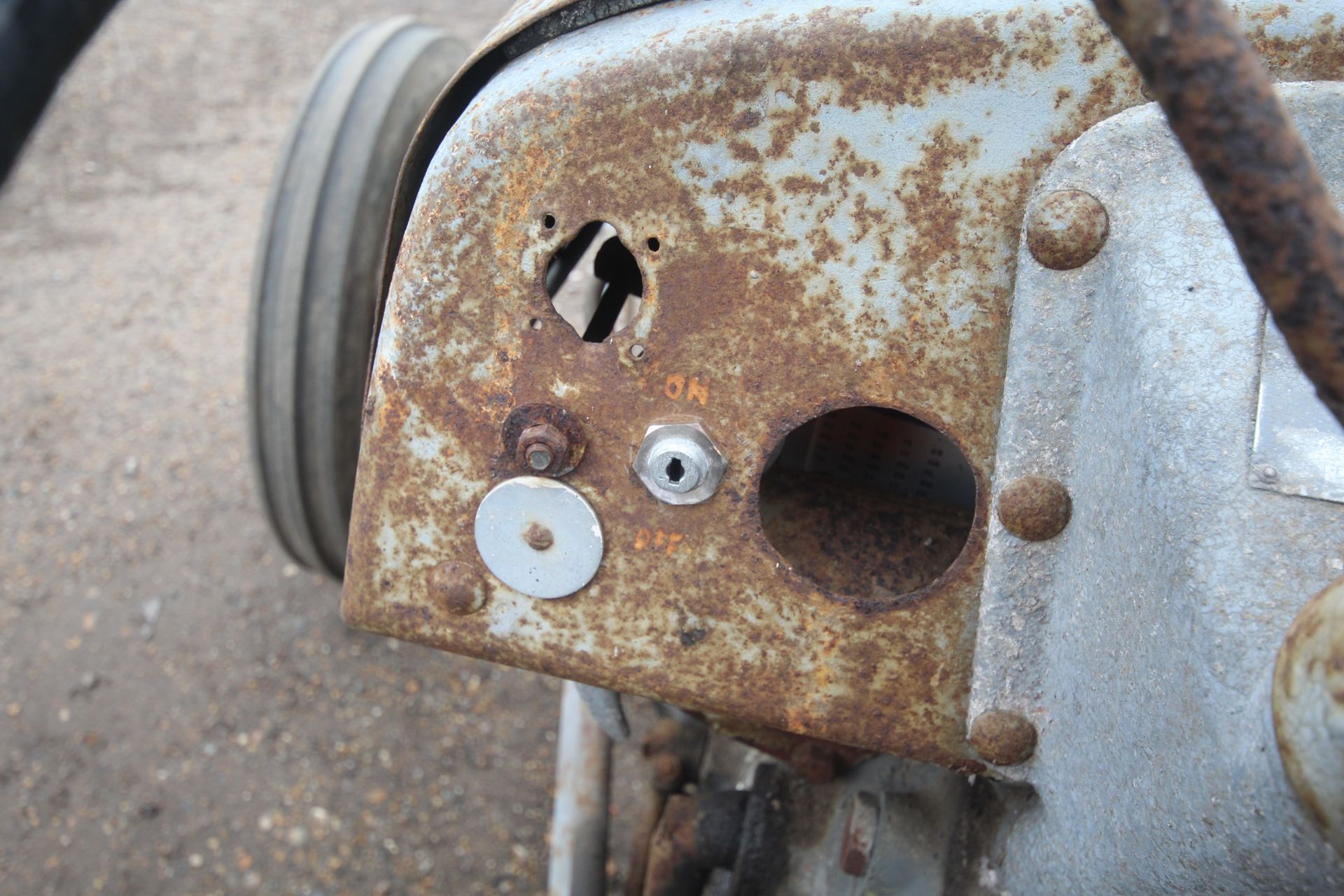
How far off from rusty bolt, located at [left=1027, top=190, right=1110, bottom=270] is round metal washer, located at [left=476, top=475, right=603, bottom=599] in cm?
40

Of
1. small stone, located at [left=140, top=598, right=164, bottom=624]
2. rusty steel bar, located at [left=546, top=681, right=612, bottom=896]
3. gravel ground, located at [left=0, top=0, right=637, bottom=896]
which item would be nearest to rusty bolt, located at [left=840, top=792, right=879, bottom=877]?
rusty steel bar, located at [left=546, top=681, right=612, bottom=896]

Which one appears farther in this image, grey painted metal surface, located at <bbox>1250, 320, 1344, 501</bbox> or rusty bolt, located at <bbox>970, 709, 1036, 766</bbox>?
rusty bolt, located at <bbox>970, 709, 1036, 766</bbox>

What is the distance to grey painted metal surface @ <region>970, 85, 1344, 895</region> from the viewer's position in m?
0.54

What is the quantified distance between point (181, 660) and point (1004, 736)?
1714 millimetres

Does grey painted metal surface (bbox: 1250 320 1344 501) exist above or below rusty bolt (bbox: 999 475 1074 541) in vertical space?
above

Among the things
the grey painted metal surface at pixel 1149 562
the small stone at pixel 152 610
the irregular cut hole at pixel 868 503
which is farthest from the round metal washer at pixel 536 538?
the small stone at pixel 152 610

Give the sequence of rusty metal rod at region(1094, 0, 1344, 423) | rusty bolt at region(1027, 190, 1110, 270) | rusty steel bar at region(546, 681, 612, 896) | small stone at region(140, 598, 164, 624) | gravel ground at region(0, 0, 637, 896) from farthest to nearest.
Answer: small stone at region(140, 598, 164, 624), gravel ground at region(0, 0, 637, 896), rusty steel bar at region(546, 681, 612, 896), rusty bolt at region(1027, 190, 1110, 270), rusty metal rod at region(1094, 0, 1344, 423)

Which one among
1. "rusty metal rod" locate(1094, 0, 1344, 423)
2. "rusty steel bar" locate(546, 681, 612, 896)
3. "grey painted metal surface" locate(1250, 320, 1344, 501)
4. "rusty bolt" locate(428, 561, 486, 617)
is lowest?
"rusty steel bar" locate(546, 681, 612, 896)

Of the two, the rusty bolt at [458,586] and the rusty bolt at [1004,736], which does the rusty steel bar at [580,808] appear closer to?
the rusty bolt at [458,586]

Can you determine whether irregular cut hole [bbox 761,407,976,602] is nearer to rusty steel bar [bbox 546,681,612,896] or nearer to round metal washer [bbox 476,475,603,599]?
round metal washer [bbox 476,475,603,599]

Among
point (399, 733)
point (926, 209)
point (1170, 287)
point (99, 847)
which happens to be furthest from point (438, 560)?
point (99, 847)

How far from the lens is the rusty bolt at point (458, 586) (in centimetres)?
83

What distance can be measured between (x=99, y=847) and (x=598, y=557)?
141 centimetres

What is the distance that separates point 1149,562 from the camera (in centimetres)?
61
